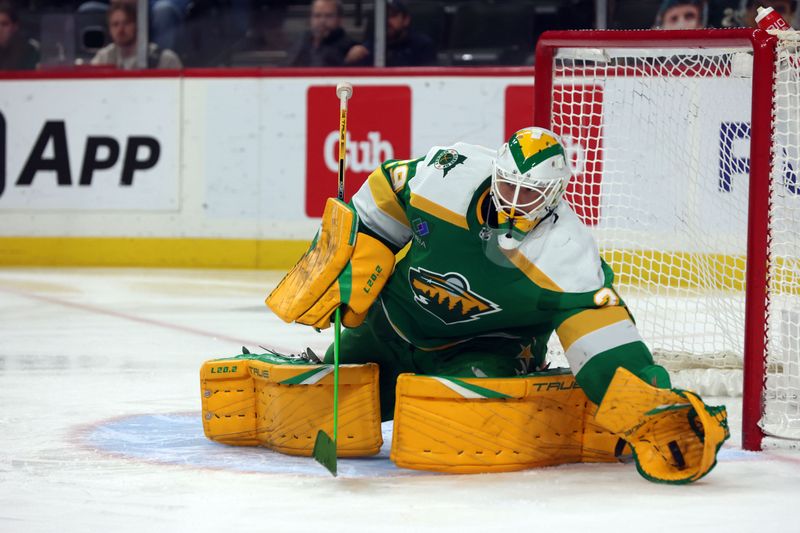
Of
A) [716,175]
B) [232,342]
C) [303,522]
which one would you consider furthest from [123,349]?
[303,522]

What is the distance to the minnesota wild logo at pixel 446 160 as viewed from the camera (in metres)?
3.02

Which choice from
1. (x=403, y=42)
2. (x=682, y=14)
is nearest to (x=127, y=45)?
(x=403, y=42)

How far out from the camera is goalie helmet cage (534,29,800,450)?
325 centimetres

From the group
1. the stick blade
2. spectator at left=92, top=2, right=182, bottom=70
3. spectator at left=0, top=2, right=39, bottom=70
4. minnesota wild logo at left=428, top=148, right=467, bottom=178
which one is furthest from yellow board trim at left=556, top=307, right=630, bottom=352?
spectator at left=0, top=2, right=39, bottom=70

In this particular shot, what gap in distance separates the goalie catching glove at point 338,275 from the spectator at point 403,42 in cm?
485

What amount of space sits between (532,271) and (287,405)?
661 millimetres

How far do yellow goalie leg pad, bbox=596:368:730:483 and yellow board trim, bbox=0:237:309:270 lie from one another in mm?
5099

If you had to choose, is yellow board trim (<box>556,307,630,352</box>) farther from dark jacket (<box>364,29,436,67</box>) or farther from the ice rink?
dark jacket (<box>364,29,436,67</box>)

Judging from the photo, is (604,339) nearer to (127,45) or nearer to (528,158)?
(528,158)

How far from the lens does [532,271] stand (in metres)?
2.88

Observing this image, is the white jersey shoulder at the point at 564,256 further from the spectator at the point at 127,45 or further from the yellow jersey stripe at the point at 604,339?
the spectator at the point at 127,45

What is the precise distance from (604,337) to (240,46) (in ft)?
18.4

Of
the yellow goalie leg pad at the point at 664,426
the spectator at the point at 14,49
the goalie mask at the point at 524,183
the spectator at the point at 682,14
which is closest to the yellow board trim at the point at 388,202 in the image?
the goalie mask at the point at 524,183

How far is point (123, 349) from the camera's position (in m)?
4.83
